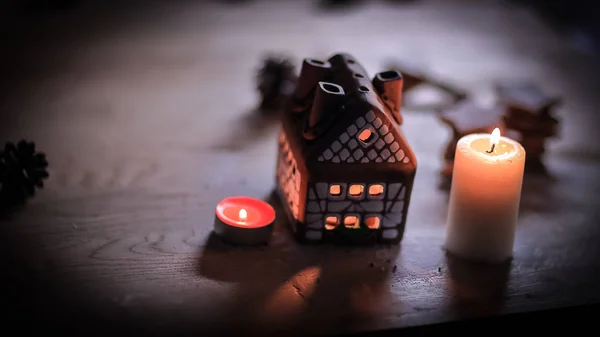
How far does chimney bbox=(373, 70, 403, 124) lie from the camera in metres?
1.27

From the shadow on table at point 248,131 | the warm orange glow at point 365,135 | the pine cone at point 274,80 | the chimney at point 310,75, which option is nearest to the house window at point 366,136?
the warm orange glow at point 365,135

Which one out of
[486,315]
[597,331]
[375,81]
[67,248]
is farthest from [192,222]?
[597,331]

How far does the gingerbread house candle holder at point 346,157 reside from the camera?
1208mm

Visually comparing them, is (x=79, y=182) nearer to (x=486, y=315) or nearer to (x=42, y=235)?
(x=42, y=235)

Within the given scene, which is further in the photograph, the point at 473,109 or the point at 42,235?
the point at 473,109

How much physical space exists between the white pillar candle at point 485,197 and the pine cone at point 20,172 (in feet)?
2.28

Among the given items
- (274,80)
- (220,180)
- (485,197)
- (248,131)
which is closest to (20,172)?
(220,180)

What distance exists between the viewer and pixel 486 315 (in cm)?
117

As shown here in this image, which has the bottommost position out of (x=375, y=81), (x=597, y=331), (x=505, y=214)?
(x=597, y=331)

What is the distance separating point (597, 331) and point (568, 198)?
0.33 meters

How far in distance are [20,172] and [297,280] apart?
51 centimetres

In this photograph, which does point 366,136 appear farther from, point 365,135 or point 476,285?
point 476,285

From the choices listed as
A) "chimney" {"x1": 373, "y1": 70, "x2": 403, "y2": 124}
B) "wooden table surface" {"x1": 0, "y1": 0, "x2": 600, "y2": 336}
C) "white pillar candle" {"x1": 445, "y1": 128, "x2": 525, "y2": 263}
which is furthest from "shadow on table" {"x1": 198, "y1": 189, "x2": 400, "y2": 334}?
"chimney" {"x1": 373, "y1": 70, "x2": 403, "y2": 124}

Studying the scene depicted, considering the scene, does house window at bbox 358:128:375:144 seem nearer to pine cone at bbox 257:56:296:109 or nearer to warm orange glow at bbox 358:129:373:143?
warm orange glow at bbox 358:129:373:143
